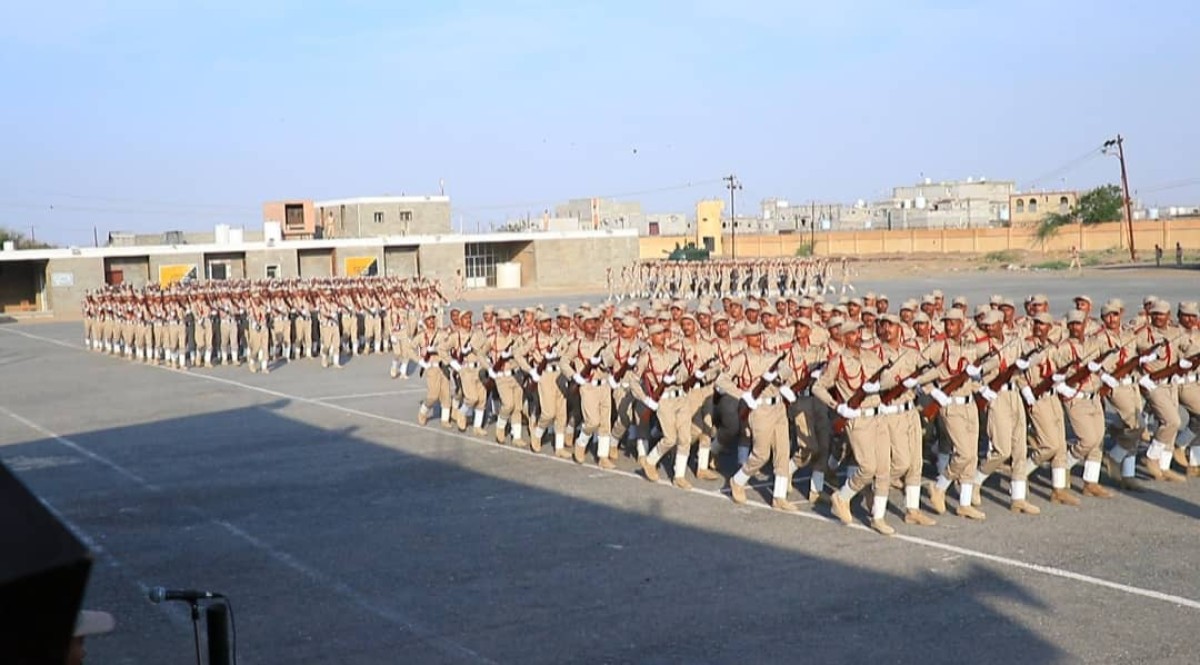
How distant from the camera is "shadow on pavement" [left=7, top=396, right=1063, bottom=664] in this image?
7.84 m

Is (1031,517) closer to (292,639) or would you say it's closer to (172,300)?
(292,639)

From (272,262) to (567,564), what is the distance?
47.9m

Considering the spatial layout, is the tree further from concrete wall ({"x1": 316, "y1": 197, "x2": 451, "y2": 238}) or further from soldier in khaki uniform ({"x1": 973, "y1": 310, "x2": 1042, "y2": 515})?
soldier in khaki uniform ({"x1": 973, "y1": 310, "x2": 1042, "y2": 515})

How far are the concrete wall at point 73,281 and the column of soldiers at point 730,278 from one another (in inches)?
810

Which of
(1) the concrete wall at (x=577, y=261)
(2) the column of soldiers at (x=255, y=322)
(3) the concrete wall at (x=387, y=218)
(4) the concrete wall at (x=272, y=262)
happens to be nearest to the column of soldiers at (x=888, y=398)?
(2) the column of soldiers at (x=255, y=322)

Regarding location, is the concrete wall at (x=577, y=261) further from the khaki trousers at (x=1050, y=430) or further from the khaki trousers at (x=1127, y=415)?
the khaki trousers at (x=1050, y=430)

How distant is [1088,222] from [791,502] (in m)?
74.2

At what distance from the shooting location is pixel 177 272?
53.1 metres

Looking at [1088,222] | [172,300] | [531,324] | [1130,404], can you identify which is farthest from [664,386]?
[1088,222]

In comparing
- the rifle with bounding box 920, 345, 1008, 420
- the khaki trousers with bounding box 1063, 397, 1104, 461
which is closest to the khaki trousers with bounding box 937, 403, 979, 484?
the rifle with bounding box 920, 345, 1008, 420

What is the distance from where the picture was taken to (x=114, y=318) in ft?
108

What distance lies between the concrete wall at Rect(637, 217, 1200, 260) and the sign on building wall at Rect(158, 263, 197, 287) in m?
37.4

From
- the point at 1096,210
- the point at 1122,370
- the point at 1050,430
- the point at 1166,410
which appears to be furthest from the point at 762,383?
the point at 1096,210

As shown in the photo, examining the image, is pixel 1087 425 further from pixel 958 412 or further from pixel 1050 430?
pixel 958 412
